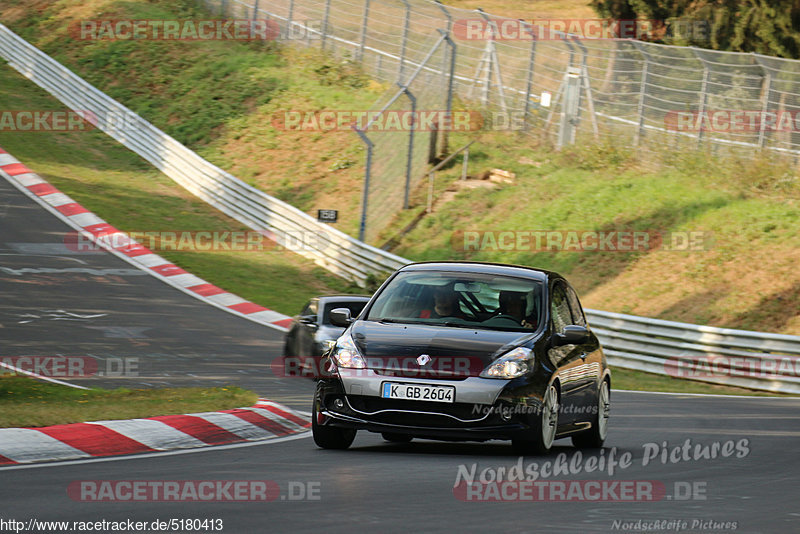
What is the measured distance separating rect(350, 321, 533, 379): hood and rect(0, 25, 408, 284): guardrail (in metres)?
17.1

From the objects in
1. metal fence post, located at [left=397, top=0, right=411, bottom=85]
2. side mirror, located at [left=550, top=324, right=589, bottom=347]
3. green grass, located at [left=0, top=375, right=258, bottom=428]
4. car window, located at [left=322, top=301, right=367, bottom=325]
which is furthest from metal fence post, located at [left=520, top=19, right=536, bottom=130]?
side mirror, located at [left=550, top=324, right=589, bottom=347]

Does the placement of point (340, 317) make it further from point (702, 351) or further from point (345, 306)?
point (702, 351)

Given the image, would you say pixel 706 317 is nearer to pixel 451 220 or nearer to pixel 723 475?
pixel 451 220

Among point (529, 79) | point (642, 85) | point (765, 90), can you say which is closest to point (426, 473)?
point (765, 90)

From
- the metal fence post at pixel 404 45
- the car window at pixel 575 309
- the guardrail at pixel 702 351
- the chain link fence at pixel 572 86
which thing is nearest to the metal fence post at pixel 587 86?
the chain link fence at pixel 572 86

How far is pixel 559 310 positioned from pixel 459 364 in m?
1.69

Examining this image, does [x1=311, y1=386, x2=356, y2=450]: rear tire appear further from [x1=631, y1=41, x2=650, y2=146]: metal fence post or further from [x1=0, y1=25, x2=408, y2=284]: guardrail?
[x1=631, y1=41, x2=650, y2=146]: metal fence post

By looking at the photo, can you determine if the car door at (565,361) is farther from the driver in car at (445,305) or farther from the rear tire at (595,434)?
the driver in car at (445,305)

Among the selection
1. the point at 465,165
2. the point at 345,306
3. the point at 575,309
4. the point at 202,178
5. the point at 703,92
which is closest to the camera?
the point at 575,309

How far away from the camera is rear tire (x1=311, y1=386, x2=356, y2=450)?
9656mm

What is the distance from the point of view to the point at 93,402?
1173cm

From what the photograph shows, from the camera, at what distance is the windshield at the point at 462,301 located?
32.9 feet

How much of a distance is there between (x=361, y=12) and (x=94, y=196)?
11361 mm

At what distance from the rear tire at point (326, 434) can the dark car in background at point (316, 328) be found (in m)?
6.82
